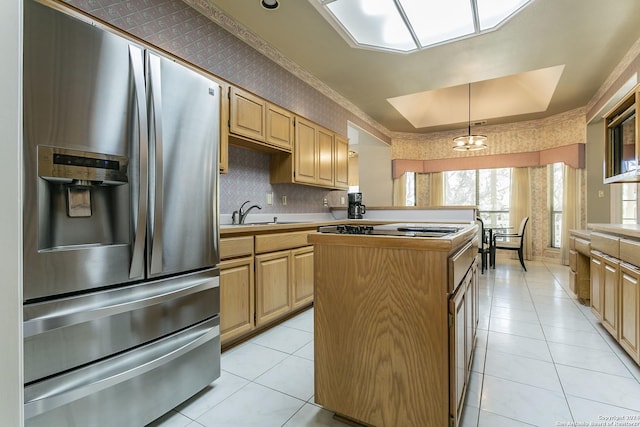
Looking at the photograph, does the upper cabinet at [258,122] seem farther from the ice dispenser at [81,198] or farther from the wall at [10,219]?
the wall at [10,219]

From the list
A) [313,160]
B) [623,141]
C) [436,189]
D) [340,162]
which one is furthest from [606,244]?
[436,189]

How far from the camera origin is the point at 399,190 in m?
7.00

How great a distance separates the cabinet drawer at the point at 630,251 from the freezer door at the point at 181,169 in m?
2.48

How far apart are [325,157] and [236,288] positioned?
2194 millimetres

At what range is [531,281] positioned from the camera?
14.0 feet

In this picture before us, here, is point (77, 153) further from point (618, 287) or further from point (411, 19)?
point (618, 287)

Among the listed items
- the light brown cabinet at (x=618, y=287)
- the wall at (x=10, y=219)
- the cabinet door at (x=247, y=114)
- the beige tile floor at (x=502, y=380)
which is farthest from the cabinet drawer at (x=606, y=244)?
the wall at (x=10, y=219)

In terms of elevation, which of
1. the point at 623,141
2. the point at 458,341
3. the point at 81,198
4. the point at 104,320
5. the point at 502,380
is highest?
the point at 623,141

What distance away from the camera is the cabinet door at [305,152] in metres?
3.30

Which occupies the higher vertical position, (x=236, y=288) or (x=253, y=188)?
(x=253, y=188)

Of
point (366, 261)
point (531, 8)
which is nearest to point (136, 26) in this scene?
point (366, 261)

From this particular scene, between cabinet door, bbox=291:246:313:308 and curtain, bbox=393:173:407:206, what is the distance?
14.3 ft

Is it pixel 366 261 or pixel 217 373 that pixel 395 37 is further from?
pixel 217 373

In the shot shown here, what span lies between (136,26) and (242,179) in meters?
1.37
